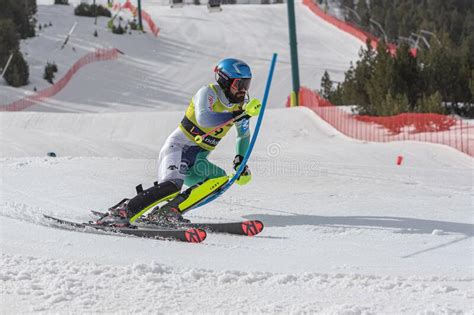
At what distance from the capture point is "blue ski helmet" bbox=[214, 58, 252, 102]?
613 cm

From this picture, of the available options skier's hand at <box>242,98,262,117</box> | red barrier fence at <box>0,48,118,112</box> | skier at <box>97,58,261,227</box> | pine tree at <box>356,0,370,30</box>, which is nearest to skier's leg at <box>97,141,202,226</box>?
skier at <box>97,58,261,227</box>

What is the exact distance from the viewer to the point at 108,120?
19.1 meters

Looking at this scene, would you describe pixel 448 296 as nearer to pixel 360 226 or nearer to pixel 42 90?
pixel 360 226

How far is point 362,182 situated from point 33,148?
688 cm

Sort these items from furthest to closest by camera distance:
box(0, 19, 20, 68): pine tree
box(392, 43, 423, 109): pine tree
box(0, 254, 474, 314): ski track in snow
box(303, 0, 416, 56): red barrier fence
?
box(303, 0, 416, 56): red barrier fence < box(0, 19, 20, 68): pine tree < box(392, 43, 423, 109): pine tree < box(0, 254, 474, 314): ski track in snow

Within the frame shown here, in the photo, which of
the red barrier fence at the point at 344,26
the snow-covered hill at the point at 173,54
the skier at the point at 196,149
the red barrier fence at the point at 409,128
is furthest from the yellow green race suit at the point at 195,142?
the red barrier fence at the point at 344,26

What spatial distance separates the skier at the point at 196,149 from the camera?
5914 millimetres

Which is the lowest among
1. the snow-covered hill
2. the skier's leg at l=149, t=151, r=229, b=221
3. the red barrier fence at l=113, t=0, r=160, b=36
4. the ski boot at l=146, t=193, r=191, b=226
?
the ski boot at l=146, t=193, r=191, b=226

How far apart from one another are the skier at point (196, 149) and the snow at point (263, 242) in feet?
1.62

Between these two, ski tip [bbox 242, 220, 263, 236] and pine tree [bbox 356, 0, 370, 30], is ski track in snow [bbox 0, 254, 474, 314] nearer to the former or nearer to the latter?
ski tip [bbox 242, 220, 263, 236]

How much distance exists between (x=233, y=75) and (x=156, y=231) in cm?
164

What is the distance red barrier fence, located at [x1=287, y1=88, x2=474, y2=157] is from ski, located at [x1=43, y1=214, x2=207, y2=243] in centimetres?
1038

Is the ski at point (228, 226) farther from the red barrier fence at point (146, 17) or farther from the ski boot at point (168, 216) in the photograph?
the red barrier fence at point (146, 17)

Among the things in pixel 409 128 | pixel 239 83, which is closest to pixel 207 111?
pixel 239 83
